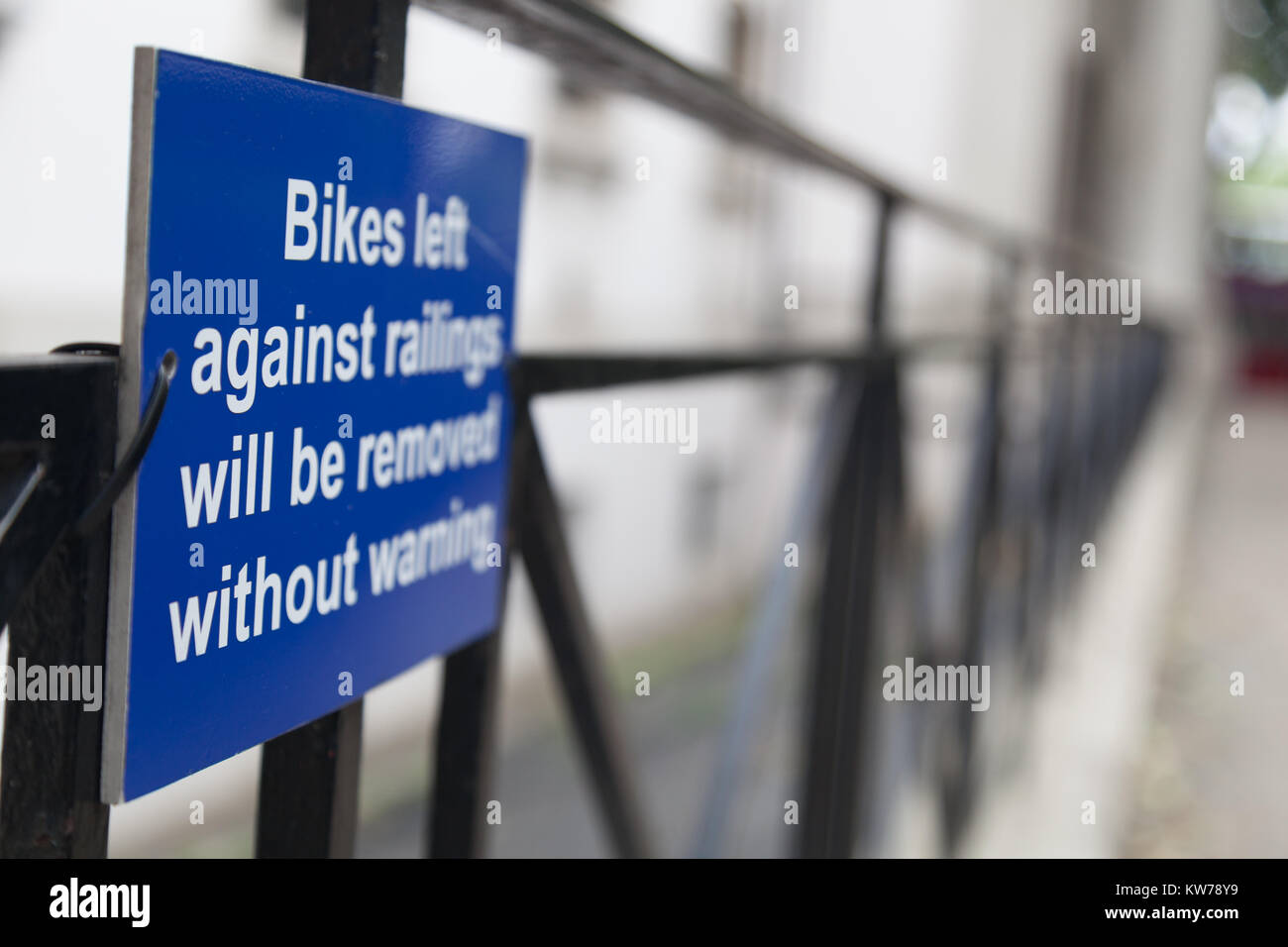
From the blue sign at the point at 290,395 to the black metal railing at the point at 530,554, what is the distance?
20 mm

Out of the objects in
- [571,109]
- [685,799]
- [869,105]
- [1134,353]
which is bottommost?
[685,799]

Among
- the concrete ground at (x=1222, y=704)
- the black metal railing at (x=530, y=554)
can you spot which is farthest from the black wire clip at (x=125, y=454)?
the concrete ground at (x=1222, y=704)

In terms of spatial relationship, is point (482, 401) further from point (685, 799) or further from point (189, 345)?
point (685, 799)

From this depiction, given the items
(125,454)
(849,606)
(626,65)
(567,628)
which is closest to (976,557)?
(849,606)

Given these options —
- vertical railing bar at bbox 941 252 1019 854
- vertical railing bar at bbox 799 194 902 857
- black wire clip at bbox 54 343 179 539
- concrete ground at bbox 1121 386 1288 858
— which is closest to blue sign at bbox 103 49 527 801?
black wire clip at bbox 54 343 179 539

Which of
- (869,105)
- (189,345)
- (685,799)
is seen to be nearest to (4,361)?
(189,345)

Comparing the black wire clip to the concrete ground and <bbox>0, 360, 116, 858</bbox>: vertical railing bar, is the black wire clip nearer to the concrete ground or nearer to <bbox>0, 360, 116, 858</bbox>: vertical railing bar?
<bbox>0, 360, 116, 858</bbox>: vertical railing bar

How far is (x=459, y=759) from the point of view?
0.83 meters

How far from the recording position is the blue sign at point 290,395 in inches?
20.9

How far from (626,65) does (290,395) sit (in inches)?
12.5

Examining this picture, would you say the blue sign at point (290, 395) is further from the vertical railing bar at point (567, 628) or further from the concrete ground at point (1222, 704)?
the concrete ground at point (1222, 704)

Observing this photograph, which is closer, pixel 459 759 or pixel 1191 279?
pixel 459 759

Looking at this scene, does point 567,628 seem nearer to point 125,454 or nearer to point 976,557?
point 125,454
